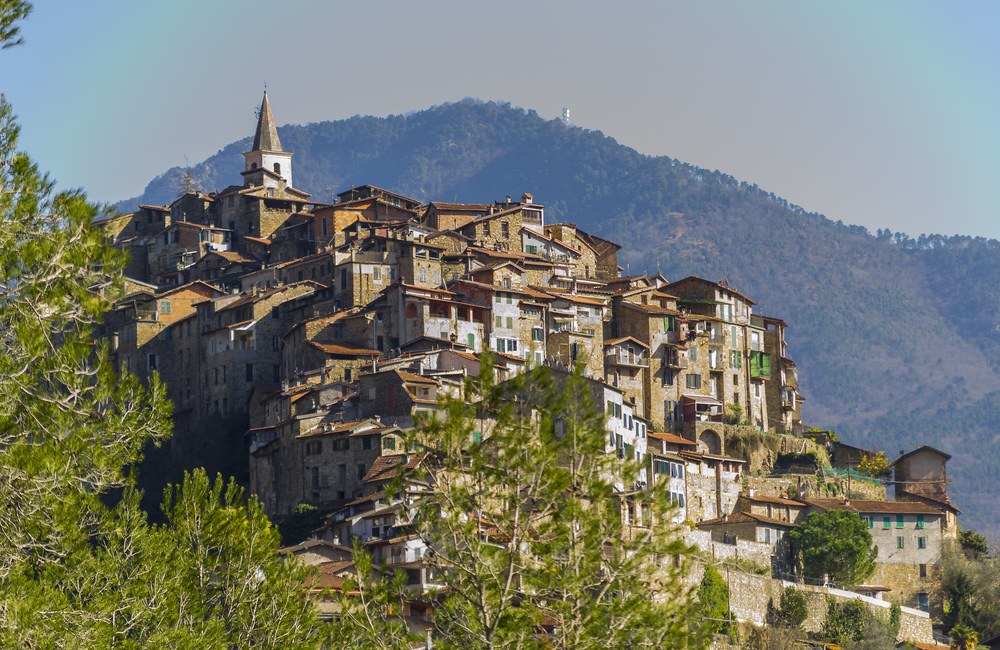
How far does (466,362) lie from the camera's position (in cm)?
8156

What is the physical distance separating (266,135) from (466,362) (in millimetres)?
58224

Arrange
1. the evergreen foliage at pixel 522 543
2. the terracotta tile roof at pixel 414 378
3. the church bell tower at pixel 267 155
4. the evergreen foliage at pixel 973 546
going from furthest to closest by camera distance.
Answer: the church bell tower at pixel 267 155
the evergreen foliage at pixel 973 546
the terracotta tile roof at pixel 414 378
the evergreen foliage at pixel 522 543

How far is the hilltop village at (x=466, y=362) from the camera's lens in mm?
79562

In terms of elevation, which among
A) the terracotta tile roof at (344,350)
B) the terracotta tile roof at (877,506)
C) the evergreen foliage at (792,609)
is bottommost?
the evergreen foliage at (792,609)

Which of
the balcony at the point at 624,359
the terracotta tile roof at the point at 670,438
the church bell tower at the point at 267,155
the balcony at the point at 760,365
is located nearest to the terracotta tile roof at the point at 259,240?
the church bell tower at the point at 267,155

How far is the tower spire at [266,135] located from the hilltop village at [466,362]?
69.6ft

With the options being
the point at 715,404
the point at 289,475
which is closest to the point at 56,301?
the point at 289,475

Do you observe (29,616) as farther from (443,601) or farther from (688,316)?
(688,316)

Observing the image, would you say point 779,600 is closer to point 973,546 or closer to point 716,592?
point 716,592

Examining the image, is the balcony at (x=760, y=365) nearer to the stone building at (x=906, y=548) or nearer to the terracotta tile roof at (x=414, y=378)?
the stone building at (x=906, y=548)

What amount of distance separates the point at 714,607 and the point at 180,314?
131ft

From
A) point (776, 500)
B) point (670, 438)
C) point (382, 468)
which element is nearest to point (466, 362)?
point (382, 468)

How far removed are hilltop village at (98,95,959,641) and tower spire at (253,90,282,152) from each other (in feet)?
69.6

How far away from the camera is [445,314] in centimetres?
8781
